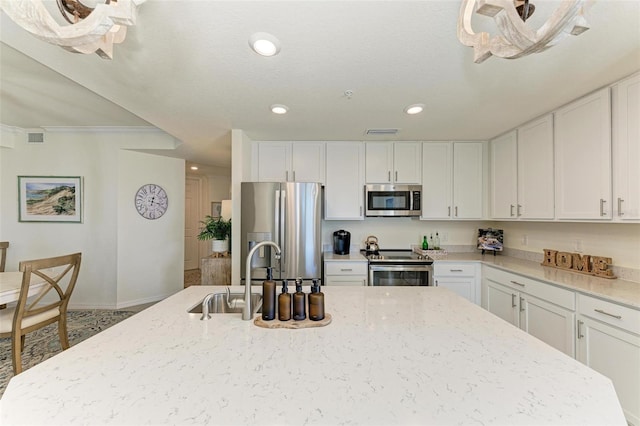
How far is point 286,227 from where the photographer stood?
295 cm

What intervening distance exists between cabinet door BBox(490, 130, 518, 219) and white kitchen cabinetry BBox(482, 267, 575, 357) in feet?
2.40

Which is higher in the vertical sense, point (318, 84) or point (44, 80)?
point (44, 80)

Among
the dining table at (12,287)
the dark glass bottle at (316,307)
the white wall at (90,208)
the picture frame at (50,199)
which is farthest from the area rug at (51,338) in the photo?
the dark glass bottle at (316,307)

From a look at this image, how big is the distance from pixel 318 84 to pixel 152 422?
1.99 metres

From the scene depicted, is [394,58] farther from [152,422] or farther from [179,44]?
[152,422]

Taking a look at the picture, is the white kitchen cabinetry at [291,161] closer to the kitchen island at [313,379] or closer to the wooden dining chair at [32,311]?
the wooden dining chair at [32,311]

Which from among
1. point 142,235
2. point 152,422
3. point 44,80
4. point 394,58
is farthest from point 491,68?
point 142,235

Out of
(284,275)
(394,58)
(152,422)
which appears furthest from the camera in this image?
(284,275)

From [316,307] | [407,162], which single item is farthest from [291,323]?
[407,162]

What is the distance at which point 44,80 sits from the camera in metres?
2.57

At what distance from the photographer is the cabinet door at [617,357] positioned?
1.59 metres

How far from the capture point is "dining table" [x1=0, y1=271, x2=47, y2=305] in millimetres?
2072

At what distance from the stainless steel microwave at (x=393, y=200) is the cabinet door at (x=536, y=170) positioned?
105cm

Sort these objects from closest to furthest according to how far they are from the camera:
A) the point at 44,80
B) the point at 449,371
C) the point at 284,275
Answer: the point at 449,371 → the point at 44,80 → the point at 284,275
